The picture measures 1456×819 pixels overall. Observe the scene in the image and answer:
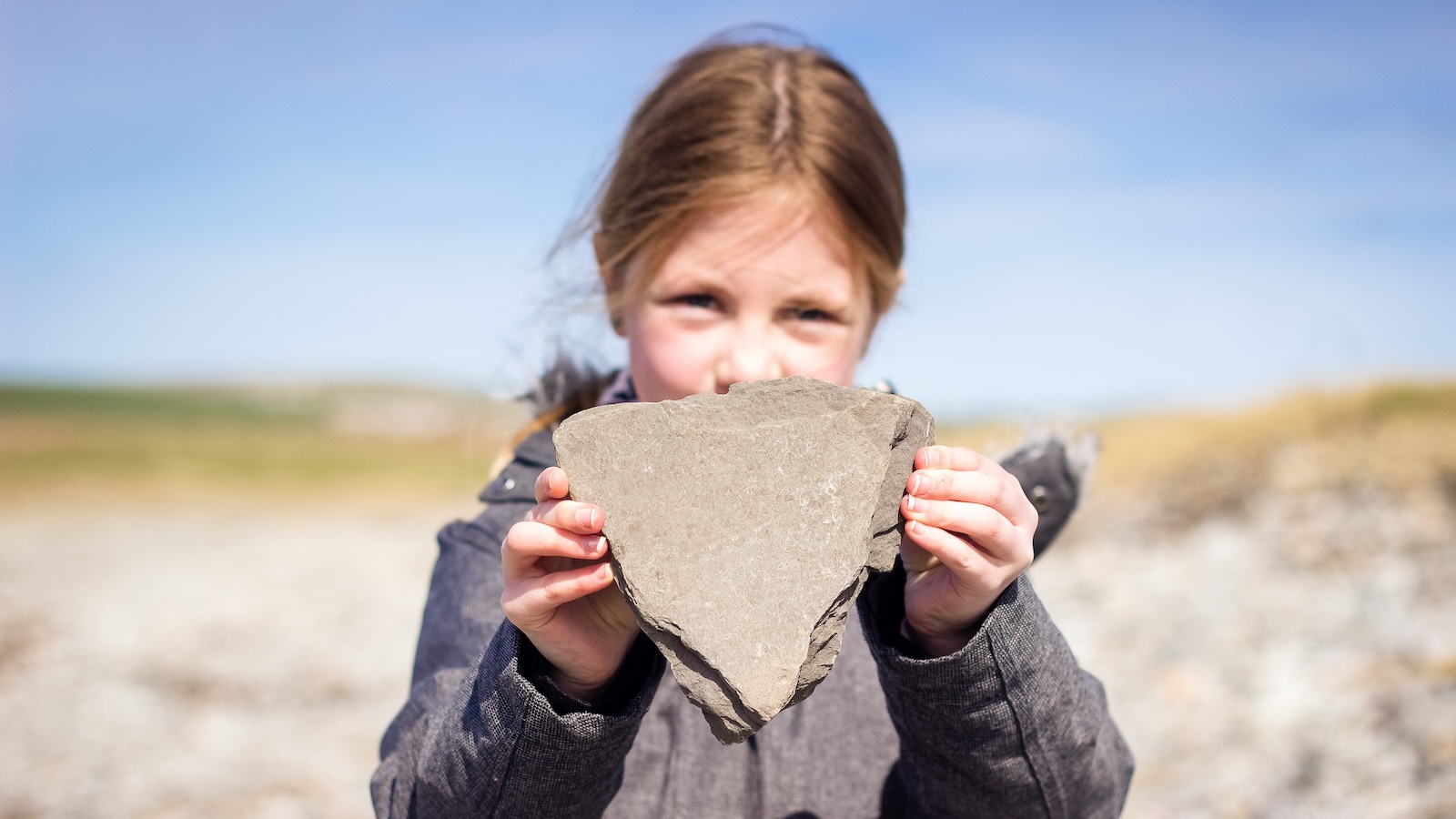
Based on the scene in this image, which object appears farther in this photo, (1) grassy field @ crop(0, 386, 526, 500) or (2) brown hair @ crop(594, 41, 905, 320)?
(1) grassy field @ crop(0, 386, 526, 500)

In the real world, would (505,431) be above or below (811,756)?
→ above

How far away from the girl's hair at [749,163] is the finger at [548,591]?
3.06 feet

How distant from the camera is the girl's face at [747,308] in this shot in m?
2.20

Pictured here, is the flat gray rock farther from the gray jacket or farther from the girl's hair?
the girl's hair

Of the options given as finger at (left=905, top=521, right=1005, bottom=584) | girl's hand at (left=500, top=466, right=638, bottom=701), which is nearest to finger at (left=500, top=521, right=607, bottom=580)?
girl's hand at (left=500, top=466, right=638, bottom=701)

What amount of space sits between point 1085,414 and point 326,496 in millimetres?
25335

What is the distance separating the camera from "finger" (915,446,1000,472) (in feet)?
5.15

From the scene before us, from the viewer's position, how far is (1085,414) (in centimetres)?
291

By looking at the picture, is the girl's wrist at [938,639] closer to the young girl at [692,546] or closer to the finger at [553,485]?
the young girl at [692,546]

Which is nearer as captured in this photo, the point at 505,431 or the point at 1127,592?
the point at 505,431

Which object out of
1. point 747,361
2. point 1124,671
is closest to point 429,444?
point 1124,671

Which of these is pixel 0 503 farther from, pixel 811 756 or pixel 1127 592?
pixel 811 756

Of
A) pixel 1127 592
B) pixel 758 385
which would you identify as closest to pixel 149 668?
pixel 1127 592

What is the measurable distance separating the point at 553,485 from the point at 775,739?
0.94 metres
